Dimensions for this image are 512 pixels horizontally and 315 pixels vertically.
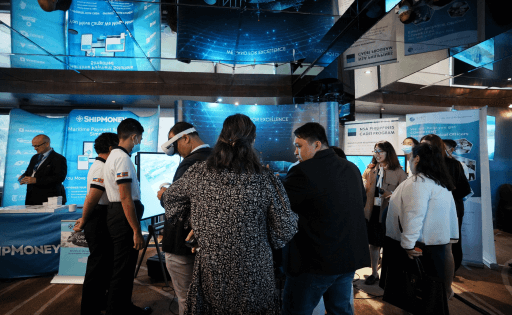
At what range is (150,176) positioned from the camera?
10.9ft

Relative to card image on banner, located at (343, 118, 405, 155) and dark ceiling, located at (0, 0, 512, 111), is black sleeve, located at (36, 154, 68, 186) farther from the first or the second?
card image on banner, located at (343, 118, 405, 155)

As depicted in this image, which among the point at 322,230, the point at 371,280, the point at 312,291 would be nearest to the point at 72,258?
the point at 312,291

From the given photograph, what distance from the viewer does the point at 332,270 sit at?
53.2 inches

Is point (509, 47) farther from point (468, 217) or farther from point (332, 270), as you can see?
point (332, 270)

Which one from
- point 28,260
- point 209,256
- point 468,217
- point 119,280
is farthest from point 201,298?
point 468,217

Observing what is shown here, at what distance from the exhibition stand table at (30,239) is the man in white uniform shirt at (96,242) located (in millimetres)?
1106

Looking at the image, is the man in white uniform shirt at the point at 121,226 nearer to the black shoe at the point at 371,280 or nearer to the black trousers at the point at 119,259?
the black trousers at the point at 119,259

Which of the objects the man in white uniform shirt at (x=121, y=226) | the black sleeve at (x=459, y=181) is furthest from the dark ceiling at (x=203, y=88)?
the man in white uniform shirt at (x=121, y=226)

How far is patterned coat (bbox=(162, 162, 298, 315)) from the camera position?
1076 mm

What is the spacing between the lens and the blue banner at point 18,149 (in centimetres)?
555

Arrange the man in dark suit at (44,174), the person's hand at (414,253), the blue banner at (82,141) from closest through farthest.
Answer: the person's hand at (414,253) → the man in dark suit at (44,174) → the blue banner at (82,141)

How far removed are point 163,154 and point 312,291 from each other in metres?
2.67

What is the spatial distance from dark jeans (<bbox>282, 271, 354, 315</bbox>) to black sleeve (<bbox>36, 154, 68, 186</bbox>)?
142 inches

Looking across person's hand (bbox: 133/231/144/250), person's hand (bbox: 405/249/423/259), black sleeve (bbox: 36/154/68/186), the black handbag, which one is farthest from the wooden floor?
black sleeve (bbox: 36/154/68/186)
